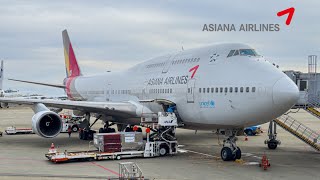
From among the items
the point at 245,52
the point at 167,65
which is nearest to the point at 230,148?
the point at 245,52

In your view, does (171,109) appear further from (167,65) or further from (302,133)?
(302,133)

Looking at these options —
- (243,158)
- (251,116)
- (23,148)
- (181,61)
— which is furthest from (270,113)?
(23,148)

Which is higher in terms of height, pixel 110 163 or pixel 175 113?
pixel 175 113

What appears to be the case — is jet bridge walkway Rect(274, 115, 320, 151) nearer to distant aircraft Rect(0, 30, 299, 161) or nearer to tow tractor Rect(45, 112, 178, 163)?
distant aircraft Rect(0, 30, 299, 161)

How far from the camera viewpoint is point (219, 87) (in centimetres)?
1762

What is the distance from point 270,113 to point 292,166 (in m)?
3.20

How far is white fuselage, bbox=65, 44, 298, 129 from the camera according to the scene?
1580cm

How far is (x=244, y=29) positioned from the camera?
75.5 feet

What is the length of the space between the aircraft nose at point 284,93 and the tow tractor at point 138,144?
587cm

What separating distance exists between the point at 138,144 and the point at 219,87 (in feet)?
18.3

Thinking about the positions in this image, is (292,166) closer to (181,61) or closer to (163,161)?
(163,161)

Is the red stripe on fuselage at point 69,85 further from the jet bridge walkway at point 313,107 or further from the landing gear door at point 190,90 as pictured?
the jet bridge walkway at point 313,107

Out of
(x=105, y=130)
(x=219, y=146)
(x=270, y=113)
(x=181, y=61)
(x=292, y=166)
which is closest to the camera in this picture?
(x=270, y=113)

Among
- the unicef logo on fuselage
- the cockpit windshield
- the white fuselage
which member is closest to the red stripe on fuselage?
the white fuselage
